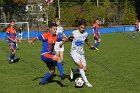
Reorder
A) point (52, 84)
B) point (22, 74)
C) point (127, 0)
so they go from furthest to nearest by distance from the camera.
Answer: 1. point (127, 0)
2. point (22, 74)
3. point (52, 84)

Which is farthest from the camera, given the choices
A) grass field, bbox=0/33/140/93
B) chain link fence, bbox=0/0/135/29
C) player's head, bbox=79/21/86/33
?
chain link fence, bbox=0/0/135/29

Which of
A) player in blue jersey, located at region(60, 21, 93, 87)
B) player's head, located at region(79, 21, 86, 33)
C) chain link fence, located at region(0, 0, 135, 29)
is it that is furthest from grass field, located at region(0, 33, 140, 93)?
chain link fence, located at region(0, 0, 135, 29)

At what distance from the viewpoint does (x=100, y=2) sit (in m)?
→ 73.3

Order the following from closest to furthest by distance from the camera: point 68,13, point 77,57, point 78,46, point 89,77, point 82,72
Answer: point 82,72 → point 77,57 → point 78,46 → point 89,77 → point 68,13

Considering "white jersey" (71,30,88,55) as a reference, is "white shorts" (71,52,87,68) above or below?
below

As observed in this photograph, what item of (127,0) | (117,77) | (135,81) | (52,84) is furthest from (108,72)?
(127,0)

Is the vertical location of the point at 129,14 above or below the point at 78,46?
above

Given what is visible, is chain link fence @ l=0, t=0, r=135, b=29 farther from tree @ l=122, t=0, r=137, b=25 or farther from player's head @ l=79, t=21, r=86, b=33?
player's head @ l=79, t=21, r=86, b=33

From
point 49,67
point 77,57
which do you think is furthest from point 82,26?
point 49,67

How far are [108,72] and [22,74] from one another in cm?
344

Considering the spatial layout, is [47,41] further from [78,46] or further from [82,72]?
[82,72]

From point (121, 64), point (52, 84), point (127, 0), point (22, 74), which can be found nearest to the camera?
point (52, 84)

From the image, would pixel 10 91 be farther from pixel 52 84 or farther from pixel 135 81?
pixel 135 81

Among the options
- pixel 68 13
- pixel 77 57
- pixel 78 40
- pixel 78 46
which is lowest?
pixel 77 57
